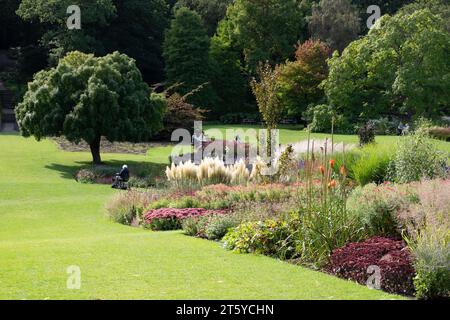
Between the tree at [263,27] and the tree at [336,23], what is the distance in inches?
80.3

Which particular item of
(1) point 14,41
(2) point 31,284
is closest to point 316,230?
(2) point 31,284

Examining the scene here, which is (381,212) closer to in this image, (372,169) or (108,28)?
(372,169)

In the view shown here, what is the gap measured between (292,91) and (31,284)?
135ft

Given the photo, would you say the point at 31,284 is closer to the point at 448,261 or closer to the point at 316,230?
the point at 316,230

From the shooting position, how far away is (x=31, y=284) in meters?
9.05

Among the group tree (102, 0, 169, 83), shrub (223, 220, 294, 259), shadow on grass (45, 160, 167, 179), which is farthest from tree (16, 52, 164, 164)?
tree (102, 0, 169, 83)

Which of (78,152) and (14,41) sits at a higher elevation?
(14,41)

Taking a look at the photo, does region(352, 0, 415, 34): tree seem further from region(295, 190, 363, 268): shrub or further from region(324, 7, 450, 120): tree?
Answer: region(295, 190, 363, 268): shrub

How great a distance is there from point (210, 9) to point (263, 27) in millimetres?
6823

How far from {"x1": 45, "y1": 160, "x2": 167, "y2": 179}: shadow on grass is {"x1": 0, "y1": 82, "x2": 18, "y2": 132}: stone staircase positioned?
16088mm

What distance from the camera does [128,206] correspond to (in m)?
→ 18.0

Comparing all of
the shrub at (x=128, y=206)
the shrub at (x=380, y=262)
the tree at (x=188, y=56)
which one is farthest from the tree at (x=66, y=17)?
the shrub at (x=380, y=262)

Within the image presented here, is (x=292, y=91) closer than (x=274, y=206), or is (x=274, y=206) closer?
(x=274, y=206)

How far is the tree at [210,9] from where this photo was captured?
60312mm
